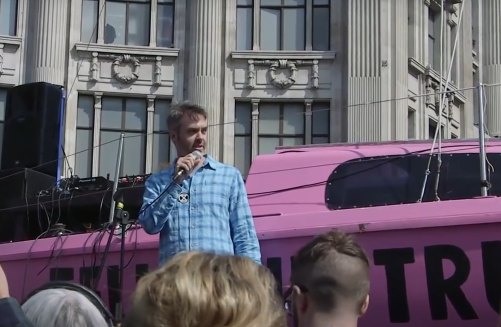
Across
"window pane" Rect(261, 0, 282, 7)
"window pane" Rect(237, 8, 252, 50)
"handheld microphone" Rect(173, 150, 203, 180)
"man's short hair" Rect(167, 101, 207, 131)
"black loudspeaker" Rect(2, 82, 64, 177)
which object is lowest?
"handheld microphone" Rect(173, 150, 203, 180)

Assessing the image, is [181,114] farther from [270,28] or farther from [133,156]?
[270,28]

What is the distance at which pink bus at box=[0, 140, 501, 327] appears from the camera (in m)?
6.11

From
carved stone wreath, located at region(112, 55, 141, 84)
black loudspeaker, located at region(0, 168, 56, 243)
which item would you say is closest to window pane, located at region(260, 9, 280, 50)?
carved stone wreath, located at region(112, 55, 141, 84)

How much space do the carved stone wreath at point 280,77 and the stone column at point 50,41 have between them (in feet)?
18.2

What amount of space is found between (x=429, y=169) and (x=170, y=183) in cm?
289

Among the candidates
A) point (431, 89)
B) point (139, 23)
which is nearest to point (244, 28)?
point (139, 23)

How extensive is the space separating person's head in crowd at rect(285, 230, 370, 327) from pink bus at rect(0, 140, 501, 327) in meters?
1.99

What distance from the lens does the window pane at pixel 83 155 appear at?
80.9 feet

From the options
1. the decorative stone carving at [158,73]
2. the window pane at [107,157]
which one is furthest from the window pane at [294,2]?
the window pane at [107,157]

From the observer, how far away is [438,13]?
28.0 m

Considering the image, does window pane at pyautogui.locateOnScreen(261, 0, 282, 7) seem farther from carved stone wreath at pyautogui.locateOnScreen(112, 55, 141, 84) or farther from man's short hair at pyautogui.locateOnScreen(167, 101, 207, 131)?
man's short hair at pyautogui.locateOnScreen(167, 101, 207, 131)

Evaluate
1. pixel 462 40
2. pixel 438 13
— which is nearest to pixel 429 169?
pixel 438 13

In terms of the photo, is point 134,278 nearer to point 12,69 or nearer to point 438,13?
point 12,69

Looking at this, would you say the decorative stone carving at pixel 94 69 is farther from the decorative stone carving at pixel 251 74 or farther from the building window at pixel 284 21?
the building window at pixel 284 21
